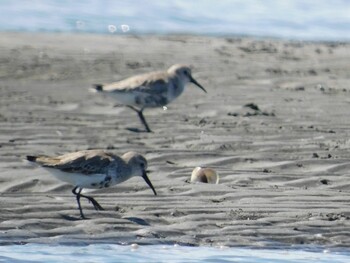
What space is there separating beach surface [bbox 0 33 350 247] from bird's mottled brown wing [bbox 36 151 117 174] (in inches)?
9.1

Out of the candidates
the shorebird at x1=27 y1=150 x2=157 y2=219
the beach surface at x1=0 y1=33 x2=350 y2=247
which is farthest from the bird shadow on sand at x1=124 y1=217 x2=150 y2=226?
the shorebird at x1=27 y1=150 x2=157 y2=219

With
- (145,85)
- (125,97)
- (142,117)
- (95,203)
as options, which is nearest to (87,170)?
(95,203)

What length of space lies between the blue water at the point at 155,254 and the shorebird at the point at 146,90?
4935mm

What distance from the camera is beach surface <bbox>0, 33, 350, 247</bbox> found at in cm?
814

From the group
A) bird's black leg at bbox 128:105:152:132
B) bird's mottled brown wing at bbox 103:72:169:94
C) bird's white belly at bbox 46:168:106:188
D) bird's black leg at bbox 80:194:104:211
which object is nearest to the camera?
bird's black leg at bbox 80:194:104:211

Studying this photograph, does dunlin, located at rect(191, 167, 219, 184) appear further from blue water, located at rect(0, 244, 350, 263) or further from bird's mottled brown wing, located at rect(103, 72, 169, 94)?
bird's mottled brown wing, located at rect(103, 72, 169, 94)

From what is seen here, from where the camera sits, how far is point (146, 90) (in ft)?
43.6

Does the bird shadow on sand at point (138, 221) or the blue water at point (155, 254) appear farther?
the bird shadow on sand at point (138, 221)

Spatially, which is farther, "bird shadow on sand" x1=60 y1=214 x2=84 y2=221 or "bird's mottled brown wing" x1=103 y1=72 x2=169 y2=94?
"bird's mottled brown wing" x1=103 y1=72 x2=169 y2=94

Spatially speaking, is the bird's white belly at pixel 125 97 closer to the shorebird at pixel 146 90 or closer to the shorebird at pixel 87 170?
the shorebird at pixel 146 90

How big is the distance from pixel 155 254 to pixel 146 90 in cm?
582

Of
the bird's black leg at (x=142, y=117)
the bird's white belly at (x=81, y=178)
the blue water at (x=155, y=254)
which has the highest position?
the bird's black leg at (x=142, y=117)

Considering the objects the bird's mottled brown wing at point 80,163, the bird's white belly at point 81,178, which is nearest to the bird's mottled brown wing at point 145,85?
the bird's mottled brown wing at point 80,163

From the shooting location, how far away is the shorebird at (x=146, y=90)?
13.0m
